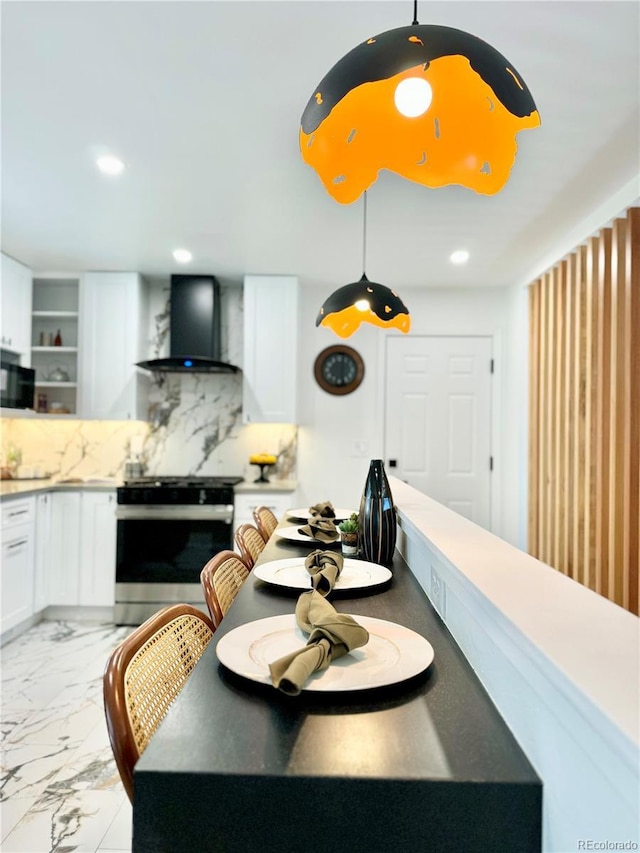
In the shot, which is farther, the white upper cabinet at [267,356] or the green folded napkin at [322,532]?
the white upper cabinet at [267,356]

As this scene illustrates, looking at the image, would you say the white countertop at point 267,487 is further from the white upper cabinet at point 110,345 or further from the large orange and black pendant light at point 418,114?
the large orange and black pendant light at point 418,114

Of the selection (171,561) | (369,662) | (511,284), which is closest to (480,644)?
(369,662)

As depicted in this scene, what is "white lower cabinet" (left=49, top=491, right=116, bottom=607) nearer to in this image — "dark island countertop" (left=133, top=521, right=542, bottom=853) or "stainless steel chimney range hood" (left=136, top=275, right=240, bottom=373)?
"stainless steel chimney range hood" (left=136, top=275, right=240, bottom=373)

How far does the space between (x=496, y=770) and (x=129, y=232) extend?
3382 mm

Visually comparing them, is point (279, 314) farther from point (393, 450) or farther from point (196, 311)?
point (393, 450)

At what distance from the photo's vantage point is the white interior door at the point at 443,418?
452 cm

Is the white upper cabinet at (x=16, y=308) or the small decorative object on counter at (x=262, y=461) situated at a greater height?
the white upper cabinet at (x=16, y=308)

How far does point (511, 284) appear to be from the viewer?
173 inches

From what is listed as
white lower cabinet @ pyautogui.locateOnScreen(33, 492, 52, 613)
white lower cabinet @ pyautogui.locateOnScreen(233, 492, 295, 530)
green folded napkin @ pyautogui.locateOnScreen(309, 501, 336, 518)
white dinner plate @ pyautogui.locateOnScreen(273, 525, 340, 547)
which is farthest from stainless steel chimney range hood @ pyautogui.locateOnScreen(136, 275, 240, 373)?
white dinner plate @ pyautogui.locateOnScreen(273, 525, 340, 547)

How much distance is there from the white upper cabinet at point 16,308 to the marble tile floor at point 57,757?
2.00 m

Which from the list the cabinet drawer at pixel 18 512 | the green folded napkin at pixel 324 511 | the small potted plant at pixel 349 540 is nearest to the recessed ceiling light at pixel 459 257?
the green folded napkin at pixel 324 511

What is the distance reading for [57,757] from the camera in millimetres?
2197

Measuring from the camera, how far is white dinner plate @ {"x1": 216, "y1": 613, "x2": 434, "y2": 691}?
0.83 metres

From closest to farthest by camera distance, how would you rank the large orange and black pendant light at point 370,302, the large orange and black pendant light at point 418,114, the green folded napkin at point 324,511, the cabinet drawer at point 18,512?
the large orange and black pendant light at point 418,114 < the large orange and black pendant light at point 370,302 < the green folded napkin at point 324,511 < the cabinet drawer at point 18,512
